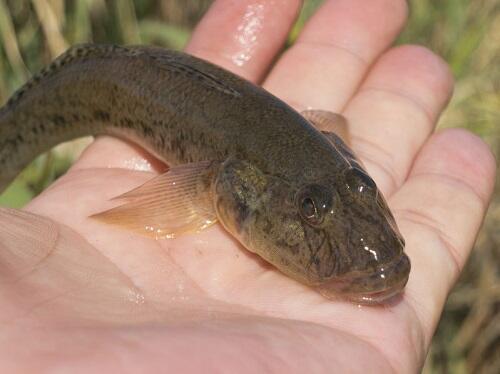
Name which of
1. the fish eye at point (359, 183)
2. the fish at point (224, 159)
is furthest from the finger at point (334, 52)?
the fish eye at point (359, 183)

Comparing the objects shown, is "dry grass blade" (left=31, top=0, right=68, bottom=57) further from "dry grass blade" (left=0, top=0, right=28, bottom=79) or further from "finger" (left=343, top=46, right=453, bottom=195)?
"finger" (left=343, top=46, right=453, bottom=195)

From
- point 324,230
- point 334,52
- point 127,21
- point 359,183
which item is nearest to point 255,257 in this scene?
point 324,230

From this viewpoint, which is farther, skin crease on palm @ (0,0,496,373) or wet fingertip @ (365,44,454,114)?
wet fingertip @ (365,44,454,114)

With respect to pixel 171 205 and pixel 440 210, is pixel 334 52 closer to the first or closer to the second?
pixel 440 210

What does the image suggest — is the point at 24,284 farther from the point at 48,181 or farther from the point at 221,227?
the point at 48,181

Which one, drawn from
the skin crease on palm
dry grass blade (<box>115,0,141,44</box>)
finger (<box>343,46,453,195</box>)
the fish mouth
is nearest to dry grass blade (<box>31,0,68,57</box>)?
dry grass blade (<box>115,0,141,44</box>)

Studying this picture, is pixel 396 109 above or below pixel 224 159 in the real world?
below
